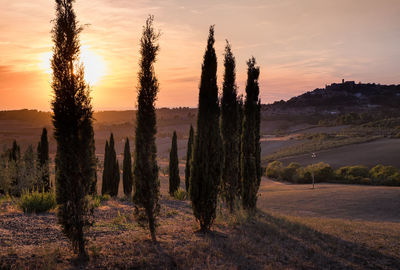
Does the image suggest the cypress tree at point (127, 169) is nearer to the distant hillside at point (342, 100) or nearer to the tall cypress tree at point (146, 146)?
the tall cypress tree at point (146, 146)

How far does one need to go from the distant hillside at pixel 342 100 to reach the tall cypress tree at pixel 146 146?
444 ft

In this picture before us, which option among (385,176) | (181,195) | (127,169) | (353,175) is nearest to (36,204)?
(181,195)

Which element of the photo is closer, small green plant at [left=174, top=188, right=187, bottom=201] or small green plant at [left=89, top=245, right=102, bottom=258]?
small green plant at [left=89, top=245, right=102, bottom=258]

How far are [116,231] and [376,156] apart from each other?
147 feet

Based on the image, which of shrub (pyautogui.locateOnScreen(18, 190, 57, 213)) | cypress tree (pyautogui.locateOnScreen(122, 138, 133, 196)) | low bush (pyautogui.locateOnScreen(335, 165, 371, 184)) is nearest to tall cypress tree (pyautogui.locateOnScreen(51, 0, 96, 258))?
shrub (pyautogui.locateOnScreen(18, 190, 57, 213))

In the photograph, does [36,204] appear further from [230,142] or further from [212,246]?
[212,246]

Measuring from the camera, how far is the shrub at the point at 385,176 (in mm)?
33469

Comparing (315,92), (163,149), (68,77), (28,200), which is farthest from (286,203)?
(315,92)

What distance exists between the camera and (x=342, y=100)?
152125 mm

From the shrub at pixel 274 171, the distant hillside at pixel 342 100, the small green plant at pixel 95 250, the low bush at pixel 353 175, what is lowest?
the shrub at pixel 274 171

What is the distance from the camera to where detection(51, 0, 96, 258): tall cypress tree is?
9.13 m

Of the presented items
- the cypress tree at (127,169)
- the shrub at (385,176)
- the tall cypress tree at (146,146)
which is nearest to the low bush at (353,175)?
A: the shrub at (385,176)

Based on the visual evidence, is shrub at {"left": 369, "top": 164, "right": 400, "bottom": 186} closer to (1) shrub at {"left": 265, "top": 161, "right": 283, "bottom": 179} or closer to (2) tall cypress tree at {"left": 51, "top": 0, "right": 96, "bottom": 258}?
(1) shrub at {"left": 265, "top": 161, "right": 283, "bottom": 179}

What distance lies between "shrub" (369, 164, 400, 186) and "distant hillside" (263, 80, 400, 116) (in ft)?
342
